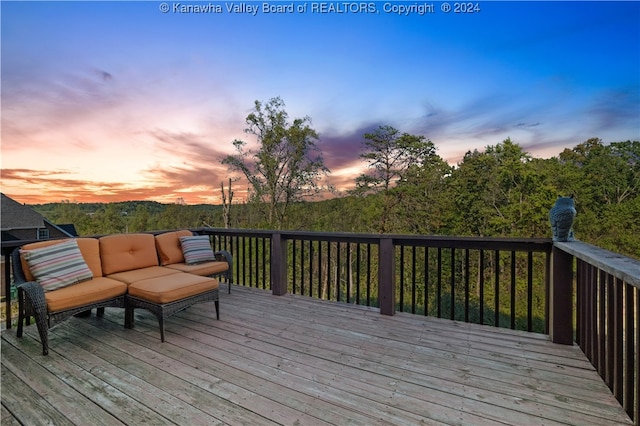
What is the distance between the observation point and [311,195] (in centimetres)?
1491

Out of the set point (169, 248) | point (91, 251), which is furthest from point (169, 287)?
point (169, 248)

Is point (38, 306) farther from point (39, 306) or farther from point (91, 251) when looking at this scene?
point (91, 251)

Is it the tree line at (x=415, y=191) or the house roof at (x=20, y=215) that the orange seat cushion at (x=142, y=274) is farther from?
the house roof at (x=20, y=215)

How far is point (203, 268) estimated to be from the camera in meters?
3.75

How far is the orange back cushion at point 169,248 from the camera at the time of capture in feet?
12.8

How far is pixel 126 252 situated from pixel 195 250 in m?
0.76

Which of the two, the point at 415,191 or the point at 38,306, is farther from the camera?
the point at 415,191

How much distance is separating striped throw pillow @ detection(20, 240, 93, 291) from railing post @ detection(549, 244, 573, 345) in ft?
14.0

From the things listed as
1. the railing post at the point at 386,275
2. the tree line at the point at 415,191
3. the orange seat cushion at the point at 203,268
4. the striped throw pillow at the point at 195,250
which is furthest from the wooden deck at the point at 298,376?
the tree line at the point at 415,191

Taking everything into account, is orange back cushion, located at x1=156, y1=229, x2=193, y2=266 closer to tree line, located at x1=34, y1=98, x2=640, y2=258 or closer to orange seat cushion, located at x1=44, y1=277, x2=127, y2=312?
orange seat cushion, located at x1=44, y1=277, x2=127, y2=312

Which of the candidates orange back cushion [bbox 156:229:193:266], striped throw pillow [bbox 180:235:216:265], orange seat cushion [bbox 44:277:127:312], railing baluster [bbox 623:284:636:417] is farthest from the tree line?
railing baluster [bbox 623:284:636:417]

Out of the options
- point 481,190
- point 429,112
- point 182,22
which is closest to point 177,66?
point 182,22

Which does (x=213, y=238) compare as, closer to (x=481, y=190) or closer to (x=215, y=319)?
(x=215, y=319)

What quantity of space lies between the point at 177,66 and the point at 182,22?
71 cm
